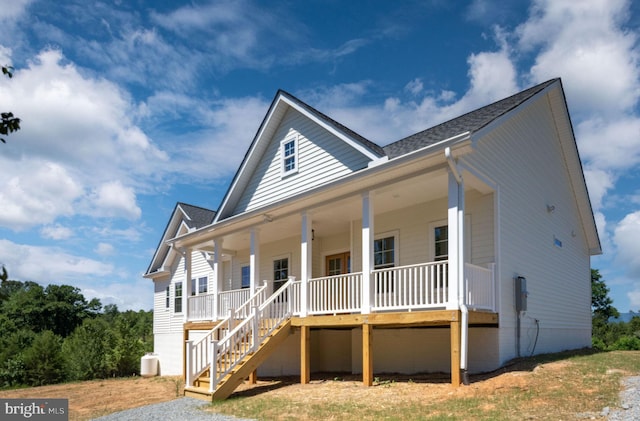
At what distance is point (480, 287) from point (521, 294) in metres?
1.78

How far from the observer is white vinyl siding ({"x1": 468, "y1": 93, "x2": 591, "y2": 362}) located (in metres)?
12.1

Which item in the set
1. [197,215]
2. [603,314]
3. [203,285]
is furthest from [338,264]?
[603,314]

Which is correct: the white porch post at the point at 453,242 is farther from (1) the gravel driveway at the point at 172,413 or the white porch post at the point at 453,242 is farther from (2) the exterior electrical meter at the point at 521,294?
(1) the gravel driveway at the point at 172,413

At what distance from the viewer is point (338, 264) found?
17.0m

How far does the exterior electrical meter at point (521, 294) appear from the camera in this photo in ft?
39.6

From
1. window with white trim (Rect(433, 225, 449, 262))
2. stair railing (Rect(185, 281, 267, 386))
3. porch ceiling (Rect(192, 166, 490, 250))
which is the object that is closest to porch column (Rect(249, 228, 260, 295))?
stair railing (Rect(185, 281, 267, 386))

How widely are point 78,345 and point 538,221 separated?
2083cm

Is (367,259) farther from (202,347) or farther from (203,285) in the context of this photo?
(203,285)

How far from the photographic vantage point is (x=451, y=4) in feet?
43.4

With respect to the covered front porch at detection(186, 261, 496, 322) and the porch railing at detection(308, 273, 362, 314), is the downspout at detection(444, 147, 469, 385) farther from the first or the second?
the porch railing at detection(308, 273, 362, 314)

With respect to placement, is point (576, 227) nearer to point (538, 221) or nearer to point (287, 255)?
point (538, 221)

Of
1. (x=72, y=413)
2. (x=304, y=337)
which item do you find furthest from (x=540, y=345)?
(x=72, y=413)

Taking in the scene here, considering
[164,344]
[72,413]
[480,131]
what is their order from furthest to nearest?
1. [164,344]
2. [72,413]
3. [480,131]

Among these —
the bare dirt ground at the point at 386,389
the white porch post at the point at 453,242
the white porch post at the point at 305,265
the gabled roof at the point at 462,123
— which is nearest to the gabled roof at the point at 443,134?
the gabled roof at the point at 462,123
